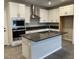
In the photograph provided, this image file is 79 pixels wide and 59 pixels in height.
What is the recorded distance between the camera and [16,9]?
5.16 m

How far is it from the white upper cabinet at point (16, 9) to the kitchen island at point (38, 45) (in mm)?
2035

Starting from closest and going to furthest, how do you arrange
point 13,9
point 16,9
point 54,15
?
point 13,9, point 16,9, point 54,15

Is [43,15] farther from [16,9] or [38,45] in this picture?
[38,45]

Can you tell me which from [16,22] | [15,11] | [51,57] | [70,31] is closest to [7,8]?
[15,11]

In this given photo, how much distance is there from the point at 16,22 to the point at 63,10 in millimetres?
3376

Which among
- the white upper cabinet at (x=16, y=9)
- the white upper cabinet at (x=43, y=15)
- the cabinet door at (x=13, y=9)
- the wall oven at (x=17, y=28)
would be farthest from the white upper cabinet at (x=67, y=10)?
the cabinet door at (x=13, y=9)

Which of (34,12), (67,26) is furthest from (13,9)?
(67,26)

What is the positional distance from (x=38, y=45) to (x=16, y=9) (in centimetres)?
299

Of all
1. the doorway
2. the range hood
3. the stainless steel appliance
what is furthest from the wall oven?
the doorway

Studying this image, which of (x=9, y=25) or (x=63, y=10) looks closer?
(x=9, y=25)

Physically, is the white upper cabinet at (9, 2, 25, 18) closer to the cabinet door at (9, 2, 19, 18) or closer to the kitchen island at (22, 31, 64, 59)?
the cabinet door at (9, 2, 19, 18)

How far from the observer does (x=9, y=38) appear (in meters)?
5.22

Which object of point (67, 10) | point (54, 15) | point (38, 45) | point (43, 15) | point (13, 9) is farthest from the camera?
point (43, 15)
